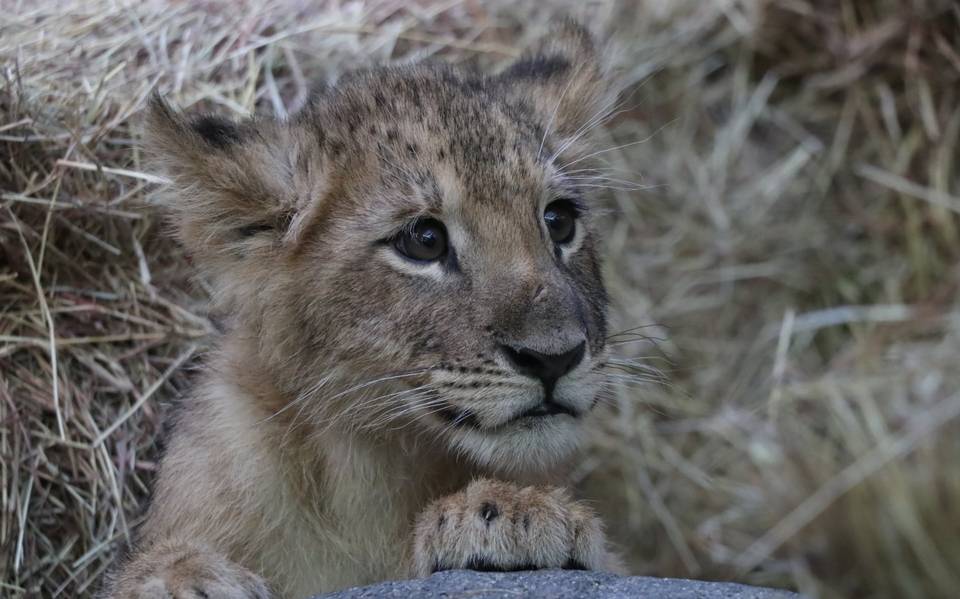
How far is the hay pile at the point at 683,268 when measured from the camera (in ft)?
14.7

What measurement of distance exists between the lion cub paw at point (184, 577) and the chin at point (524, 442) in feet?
2.35

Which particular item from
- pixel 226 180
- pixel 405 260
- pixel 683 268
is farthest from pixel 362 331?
pixel 683 268

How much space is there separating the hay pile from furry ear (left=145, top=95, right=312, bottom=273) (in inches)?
42.0

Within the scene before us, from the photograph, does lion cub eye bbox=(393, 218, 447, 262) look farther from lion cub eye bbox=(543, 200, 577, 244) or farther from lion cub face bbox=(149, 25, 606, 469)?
lion cub eye bbox=(543, 200, 577, 244)

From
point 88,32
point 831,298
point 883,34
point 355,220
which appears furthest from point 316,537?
point 883,34

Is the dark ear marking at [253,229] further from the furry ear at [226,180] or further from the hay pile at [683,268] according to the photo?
the hay pile at [683,268]

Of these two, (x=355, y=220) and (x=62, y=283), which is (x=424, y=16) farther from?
(x=355, y=220)

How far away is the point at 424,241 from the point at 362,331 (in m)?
0.31

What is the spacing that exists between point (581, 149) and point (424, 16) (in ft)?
6.36

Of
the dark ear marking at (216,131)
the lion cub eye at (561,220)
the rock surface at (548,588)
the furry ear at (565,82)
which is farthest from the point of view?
the furry ear at (565,82)

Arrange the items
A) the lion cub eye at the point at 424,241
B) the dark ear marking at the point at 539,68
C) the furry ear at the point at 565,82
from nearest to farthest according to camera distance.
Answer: the lion cub eye at the point at 424,241
the furry ear at the point at 565,82
the dark ear marking at the point at 539,68

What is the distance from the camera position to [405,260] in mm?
3426

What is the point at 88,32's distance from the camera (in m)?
5.16

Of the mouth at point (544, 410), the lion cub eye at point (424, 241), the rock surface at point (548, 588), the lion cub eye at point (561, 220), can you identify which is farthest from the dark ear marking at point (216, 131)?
the rock surface at point (548, 588)
